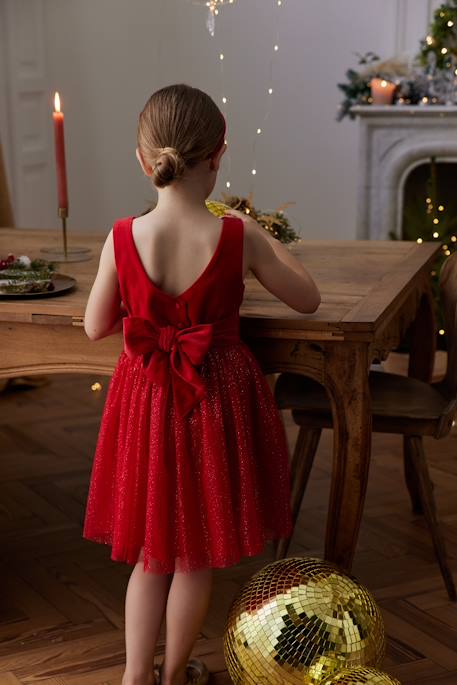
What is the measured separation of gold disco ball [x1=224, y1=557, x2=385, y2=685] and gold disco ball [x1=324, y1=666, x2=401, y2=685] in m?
0.05

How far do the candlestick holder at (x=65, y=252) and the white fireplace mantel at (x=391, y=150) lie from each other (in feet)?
7.92

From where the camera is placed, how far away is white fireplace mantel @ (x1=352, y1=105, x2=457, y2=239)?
4.95 metres

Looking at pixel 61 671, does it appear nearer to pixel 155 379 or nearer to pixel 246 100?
pixel 155 379

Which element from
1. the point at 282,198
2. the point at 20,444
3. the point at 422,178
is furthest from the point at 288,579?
the point at 282,198

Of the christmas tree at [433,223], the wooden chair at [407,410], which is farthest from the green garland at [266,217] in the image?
the christmas tree at [433,223]

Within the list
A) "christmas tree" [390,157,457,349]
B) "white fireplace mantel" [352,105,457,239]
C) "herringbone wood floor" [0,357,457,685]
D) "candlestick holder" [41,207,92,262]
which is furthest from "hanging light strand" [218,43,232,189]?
"candlestick holder" [41,207,92,262]

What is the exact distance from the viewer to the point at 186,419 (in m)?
2.04

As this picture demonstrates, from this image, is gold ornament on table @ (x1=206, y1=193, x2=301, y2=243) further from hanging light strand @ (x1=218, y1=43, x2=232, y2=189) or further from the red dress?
hanging light strand @ (x1=218, y1=43, x2=232, y2=189)

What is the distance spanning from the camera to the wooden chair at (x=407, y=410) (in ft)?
8.57

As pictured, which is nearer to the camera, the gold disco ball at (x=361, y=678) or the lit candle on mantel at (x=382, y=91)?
the gold disco ball at (x=361, y=678)

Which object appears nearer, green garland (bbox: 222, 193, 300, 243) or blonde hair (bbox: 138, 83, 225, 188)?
blonde hair (bbox: 138, 83, 225, 188)

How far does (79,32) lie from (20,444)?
117 inches

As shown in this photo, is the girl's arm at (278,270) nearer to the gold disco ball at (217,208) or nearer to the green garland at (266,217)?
the gold disco ball at (217,208)

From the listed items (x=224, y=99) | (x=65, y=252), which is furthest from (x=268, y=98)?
(x=65, y=252)
